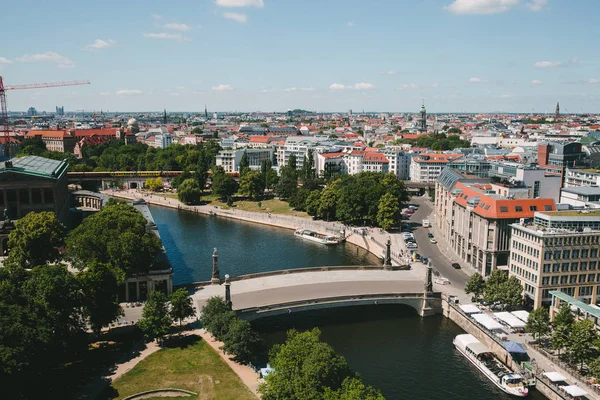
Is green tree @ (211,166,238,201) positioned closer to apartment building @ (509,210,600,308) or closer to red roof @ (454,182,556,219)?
red roof @ (454,182,556,219)

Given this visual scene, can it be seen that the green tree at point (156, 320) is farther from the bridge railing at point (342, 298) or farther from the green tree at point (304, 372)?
the green tree at point (304, 372)

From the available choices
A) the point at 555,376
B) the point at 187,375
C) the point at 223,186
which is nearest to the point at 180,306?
the point at 187,375

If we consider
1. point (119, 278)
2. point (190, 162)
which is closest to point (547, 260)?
point (119, 278)

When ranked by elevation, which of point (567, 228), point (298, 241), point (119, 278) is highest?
point (567, 228)

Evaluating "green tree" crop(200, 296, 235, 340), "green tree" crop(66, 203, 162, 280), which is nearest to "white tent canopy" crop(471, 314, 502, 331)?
"green tree" crop(200, 296, 235, 340)

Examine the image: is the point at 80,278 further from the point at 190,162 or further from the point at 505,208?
the point at 190,162

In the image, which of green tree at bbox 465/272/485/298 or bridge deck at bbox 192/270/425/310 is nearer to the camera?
bridge deck at bbox 192/270/425/310
